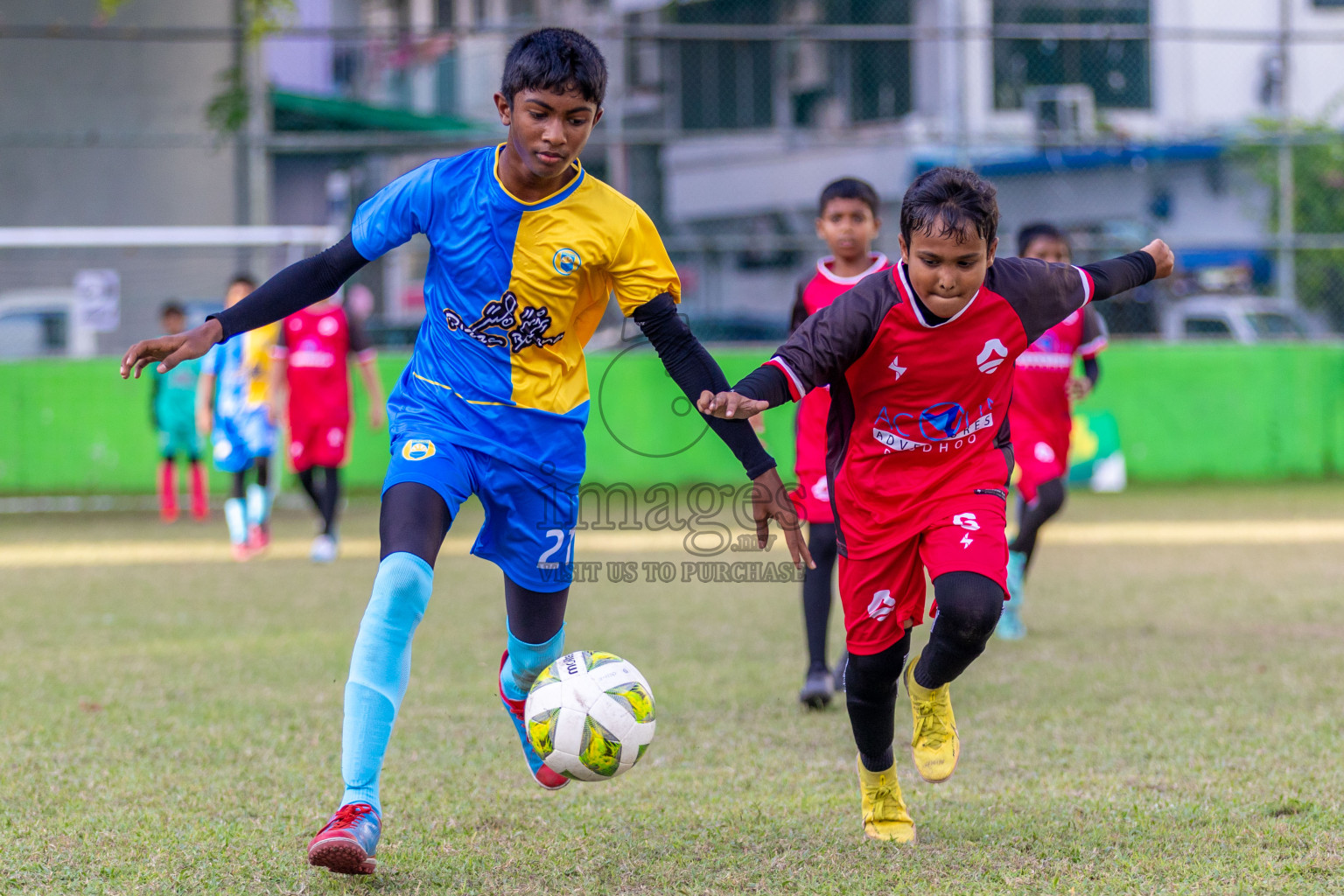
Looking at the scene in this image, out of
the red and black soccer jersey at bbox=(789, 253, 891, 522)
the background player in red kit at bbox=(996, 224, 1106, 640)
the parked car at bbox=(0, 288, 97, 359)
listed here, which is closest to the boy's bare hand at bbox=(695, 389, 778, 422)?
the red and black soccer jersey at bbox=(789, 253, 891, 522)

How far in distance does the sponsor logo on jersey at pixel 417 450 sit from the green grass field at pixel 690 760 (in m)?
0.99

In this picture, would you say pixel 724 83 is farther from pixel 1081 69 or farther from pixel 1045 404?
pixel 1045 404

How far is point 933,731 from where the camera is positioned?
3686mm

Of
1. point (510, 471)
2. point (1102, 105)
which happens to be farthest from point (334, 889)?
point (1102, 105)

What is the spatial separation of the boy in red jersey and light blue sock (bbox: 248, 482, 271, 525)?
7.49 metres

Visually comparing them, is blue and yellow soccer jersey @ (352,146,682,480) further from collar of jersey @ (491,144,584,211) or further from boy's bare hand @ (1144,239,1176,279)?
boy's bare hand @ (1144,239,1176,279)

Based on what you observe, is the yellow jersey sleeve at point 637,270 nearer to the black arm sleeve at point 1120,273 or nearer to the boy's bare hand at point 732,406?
the boy's bare hand at point 732,406

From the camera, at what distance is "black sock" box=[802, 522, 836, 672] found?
17.5ft

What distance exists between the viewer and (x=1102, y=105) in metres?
19.2

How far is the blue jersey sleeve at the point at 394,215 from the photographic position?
3.53 meters

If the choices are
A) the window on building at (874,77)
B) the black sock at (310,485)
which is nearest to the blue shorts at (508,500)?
the black sock at (310,485)

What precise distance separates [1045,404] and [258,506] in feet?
20.0

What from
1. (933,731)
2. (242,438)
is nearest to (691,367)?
(933,731)

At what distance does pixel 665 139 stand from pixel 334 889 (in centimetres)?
1175
